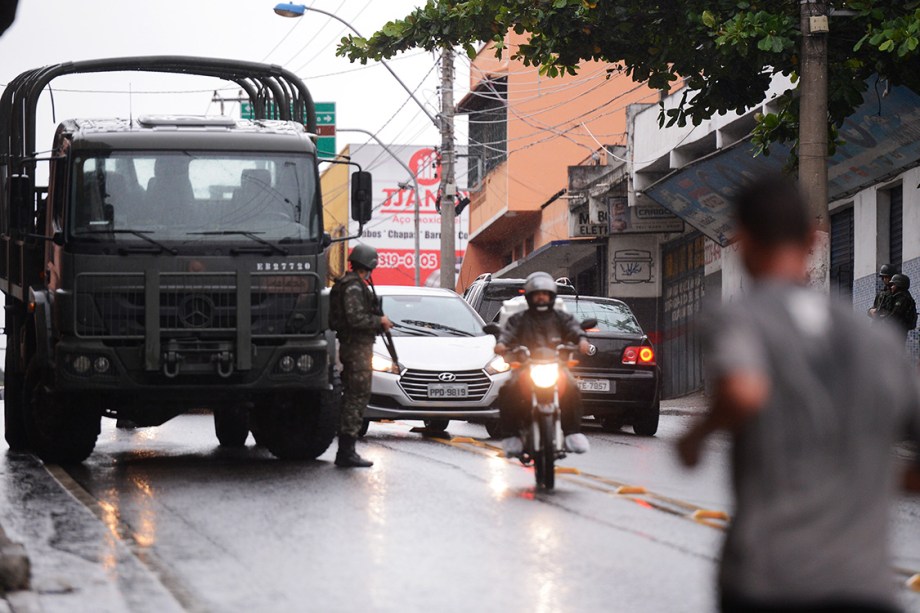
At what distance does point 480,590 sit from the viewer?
7.56m

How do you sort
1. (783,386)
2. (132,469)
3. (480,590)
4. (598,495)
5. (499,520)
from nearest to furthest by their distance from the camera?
(783,386) < (480,590) < (499,520) < (598,495) < (132,469)

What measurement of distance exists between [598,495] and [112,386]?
12.9 ft

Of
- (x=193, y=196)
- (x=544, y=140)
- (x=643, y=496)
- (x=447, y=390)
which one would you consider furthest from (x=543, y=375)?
(x=544, y=140)

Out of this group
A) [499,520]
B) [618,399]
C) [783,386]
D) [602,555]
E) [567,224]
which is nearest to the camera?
[783,386]

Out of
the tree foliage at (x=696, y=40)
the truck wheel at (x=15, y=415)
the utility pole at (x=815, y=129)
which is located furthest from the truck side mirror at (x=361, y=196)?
the utility pole at (x=815, y=129)

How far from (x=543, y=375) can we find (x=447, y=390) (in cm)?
520

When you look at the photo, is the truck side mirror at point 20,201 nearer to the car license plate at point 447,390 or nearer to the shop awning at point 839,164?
the car license plate at point 447,390

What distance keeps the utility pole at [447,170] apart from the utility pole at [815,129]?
1665 centimetres

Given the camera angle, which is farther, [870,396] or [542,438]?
[542,438]

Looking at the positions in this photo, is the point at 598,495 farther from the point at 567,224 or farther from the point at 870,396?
the point at 567,224

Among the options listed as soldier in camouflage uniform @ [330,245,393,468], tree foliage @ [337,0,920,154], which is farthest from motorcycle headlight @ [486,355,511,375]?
tree foliage @ [337,0,920,154]

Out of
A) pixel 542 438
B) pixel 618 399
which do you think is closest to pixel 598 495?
pixel 542 438

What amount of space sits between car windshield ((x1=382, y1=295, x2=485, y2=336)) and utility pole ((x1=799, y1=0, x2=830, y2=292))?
3.81 m

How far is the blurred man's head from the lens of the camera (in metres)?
3.97
